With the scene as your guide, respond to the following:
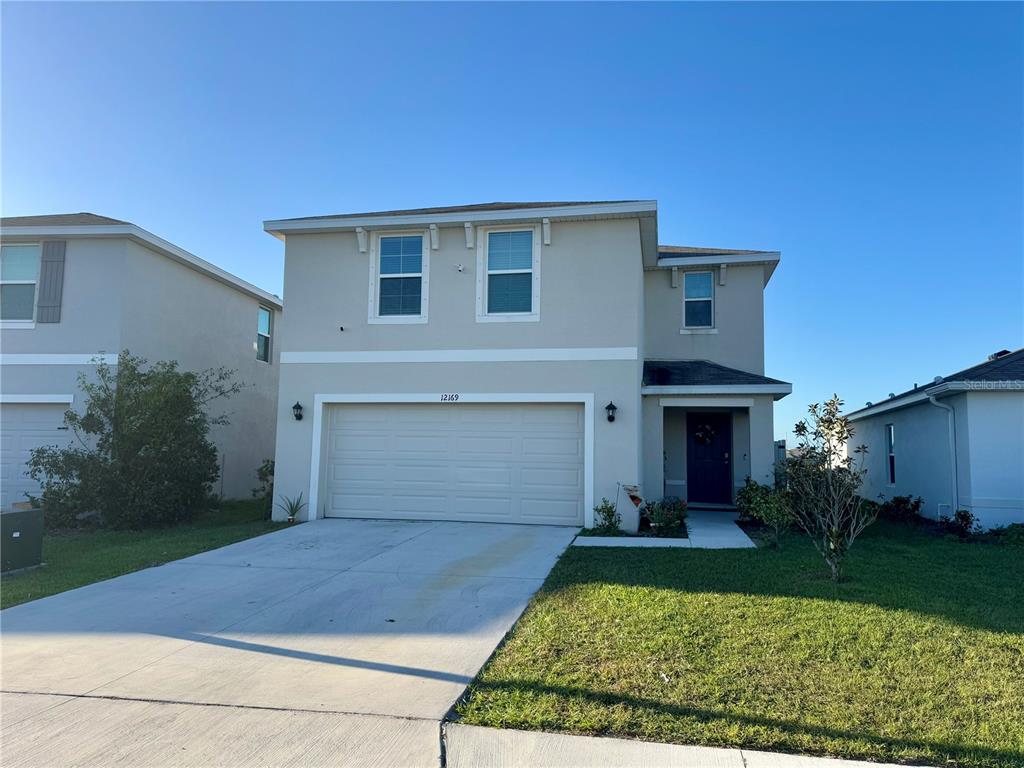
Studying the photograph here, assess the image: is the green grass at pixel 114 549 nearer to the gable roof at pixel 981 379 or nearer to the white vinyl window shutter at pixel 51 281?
the white vinyl window shutter at pixel 51 281

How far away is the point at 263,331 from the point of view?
60.1 ft

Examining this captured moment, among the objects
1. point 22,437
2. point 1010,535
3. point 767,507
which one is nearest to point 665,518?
point 767,507

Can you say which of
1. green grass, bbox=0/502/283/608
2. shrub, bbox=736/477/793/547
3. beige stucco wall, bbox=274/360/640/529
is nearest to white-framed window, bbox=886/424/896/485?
shrub, bbox=736/477/793/547

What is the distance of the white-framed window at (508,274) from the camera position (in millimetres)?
11758

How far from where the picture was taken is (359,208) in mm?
13430

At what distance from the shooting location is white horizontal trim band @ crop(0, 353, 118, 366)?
12.8 metres

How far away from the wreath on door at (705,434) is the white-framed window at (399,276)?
23.4 feet

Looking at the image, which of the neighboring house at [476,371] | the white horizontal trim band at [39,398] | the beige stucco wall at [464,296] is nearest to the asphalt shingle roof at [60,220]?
the white horizontal trim band at [39,398]

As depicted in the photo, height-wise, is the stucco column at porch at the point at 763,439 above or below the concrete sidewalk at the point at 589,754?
above

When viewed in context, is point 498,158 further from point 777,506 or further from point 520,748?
point 520,748

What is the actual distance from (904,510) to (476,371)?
985 centimetres

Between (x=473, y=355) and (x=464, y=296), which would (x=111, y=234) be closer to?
(x=464, y=296)

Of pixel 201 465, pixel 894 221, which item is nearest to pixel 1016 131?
pixel 894 221

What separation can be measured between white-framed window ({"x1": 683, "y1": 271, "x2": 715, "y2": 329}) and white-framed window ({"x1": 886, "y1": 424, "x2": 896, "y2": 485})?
5.55 metres
